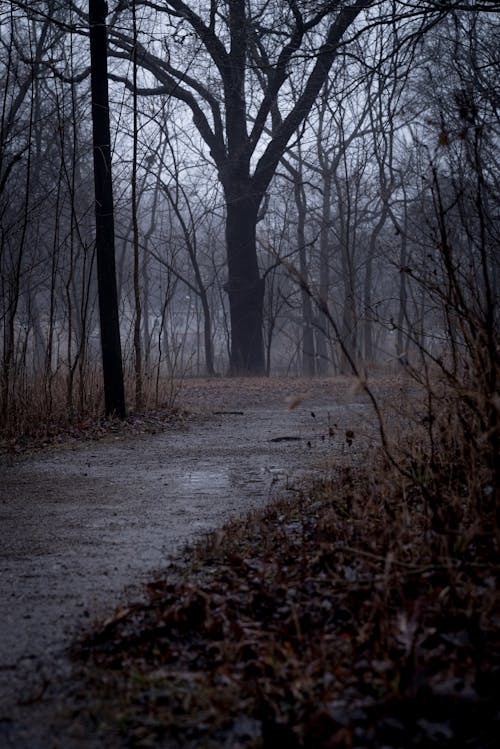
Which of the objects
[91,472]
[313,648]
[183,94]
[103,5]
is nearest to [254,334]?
[183,94]

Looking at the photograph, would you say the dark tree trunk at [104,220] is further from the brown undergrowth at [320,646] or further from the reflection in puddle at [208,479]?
the brown undergrowth at [320,646]

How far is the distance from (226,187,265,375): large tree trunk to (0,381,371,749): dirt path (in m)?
10.9

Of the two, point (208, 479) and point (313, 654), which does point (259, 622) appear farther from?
point (208, 479)

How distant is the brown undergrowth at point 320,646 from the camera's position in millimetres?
2480

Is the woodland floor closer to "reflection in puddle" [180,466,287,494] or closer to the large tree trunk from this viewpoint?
"reflection in puddle" [180,466,287,494]

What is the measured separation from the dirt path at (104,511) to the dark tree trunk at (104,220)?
A: 1.15 meters

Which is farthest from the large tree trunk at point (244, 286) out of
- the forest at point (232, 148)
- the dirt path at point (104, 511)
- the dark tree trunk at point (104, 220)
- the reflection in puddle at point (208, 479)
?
the reflection in puddle at point (208, 479)

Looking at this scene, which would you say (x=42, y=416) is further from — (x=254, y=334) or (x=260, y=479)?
(x=254, y=334)

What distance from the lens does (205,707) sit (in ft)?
8.69

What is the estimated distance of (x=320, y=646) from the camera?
9.80 feet

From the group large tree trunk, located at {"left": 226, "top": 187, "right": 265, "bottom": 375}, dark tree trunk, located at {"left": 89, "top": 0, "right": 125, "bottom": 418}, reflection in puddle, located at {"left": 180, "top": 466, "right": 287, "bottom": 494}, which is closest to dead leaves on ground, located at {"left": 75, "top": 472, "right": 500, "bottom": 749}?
reflection in puddle, located at {"left": 180, "top": 466, "right": 287, "bottom": 494}

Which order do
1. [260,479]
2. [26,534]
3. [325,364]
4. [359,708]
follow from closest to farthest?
1. [359,708]
2. [26,534]
3. [260,479]
4. [325,364]

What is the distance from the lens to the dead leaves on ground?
8.12 ft

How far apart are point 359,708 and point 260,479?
4.58 meters
